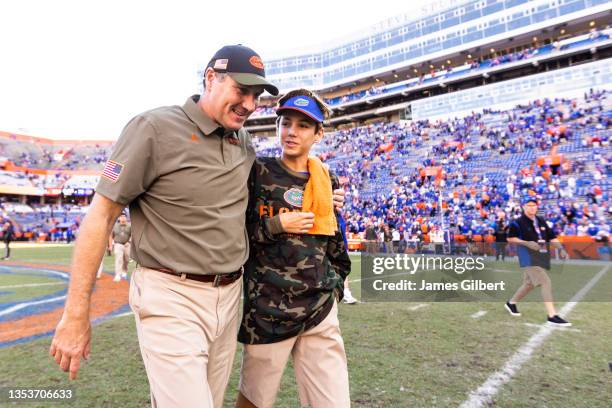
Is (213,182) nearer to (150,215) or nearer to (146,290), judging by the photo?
(150,215)

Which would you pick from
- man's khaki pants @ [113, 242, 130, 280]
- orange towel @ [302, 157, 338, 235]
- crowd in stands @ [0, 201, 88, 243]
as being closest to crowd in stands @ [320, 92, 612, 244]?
man's khaki pants @ [113, 242, 130, 280]

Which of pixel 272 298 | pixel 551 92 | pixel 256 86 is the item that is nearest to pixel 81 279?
pixel 272 298

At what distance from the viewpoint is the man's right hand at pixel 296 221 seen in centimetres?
203

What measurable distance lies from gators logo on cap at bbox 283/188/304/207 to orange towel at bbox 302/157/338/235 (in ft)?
0.08

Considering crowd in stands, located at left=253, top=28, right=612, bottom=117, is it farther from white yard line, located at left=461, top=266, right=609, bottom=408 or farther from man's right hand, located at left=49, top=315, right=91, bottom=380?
man's right hand, located at left=49, top=315, right=91, bottom=380

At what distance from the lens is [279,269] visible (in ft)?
6.88

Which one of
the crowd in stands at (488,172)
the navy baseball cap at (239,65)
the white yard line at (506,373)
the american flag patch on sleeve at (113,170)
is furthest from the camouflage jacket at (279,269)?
the crowd in stands at (488,172)

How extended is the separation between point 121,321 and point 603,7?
49580 mm

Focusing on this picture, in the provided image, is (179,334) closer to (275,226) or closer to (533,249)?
(275,226)

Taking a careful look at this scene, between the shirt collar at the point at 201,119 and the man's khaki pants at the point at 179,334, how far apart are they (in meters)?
0.73

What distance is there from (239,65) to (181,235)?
89 centimetres

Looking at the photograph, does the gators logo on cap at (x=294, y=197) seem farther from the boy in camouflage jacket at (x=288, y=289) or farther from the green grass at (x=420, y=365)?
the green grass at (x=420, y=365)

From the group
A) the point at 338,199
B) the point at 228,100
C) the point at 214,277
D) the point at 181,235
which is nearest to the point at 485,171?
the point at 338,199

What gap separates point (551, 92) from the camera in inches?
1303
